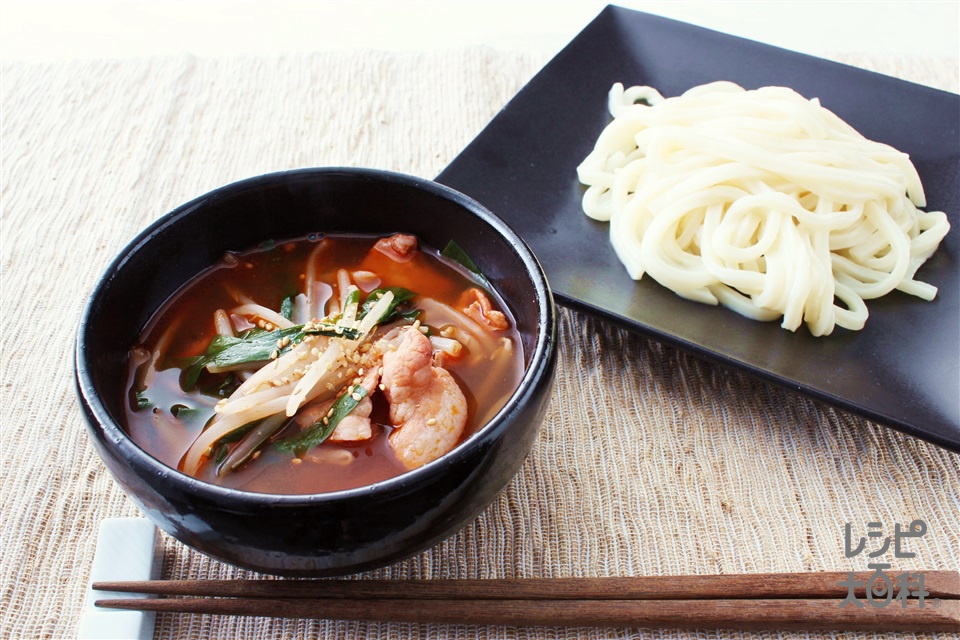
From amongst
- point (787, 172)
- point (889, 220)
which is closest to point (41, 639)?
point (787, 172)

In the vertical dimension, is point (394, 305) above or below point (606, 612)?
above

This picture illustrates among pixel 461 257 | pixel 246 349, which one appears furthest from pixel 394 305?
pixel 246 349

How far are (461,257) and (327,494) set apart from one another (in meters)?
0.83

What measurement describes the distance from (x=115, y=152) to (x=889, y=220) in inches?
103

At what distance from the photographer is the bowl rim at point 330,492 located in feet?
4.55

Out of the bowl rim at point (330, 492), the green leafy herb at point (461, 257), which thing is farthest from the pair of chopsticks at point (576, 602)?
the green leafy herb at point (461, 257)

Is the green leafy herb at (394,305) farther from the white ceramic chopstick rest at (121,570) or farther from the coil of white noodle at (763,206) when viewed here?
the coil of white noodle at (763,206)

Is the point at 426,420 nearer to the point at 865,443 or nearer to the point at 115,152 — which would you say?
the point at 865,443

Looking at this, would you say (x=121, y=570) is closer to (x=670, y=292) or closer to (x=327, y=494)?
(x=327, y=494)

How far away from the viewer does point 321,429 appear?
1.69 meters

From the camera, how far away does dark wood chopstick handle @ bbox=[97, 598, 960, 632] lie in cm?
167

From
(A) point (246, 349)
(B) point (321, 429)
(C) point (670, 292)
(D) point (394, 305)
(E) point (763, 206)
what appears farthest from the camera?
(E) point (763, 206)

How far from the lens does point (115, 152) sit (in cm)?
309

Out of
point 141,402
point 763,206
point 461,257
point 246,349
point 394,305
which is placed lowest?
point 141,402
